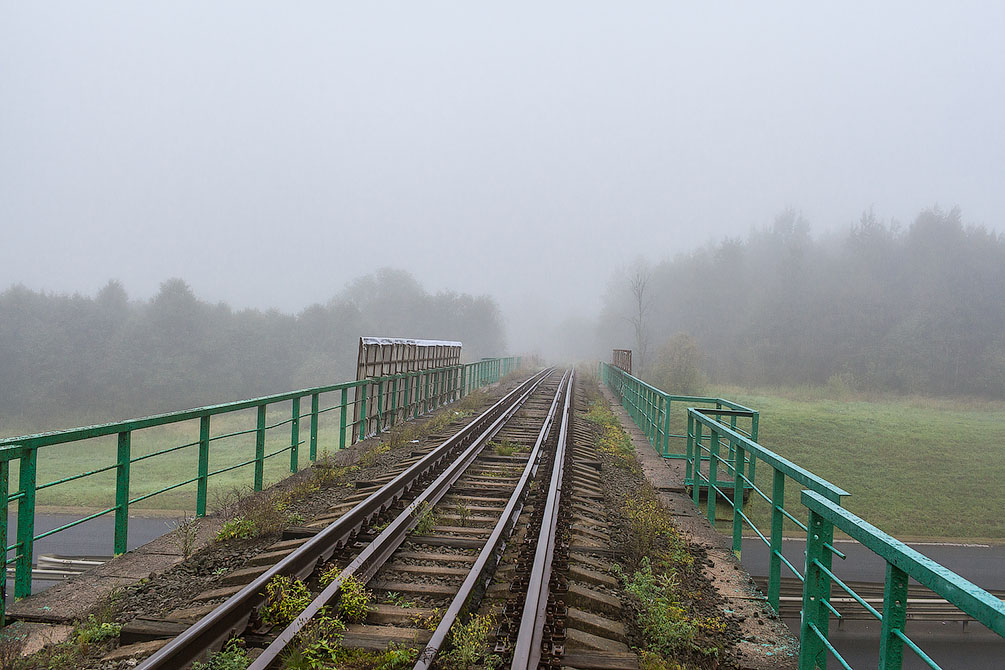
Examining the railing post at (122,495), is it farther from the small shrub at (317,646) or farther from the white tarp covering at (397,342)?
the white tarp covering at (397,342)

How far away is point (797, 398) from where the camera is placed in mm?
40188

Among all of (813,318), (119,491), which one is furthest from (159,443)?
(813,318)

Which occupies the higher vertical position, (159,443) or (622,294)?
(622,294)

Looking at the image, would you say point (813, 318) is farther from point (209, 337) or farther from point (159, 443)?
point (209, 337)

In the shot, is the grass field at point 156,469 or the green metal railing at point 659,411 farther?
the grass field at point 156,469

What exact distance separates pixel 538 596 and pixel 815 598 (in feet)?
5.35

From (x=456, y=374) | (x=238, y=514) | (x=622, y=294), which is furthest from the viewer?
(x=622, y=294)

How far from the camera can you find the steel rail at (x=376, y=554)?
10.5 feet

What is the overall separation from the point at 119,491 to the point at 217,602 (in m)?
1.78

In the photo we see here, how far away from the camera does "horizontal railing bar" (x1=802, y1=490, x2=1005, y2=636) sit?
1.70 m

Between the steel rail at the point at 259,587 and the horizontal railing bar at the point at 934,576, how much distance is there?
3268 millimetres

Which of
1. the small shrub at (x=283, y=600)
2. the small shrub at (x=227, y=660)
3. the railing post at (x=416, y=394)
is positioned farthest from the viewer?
the railing post at (x=416, y=394)

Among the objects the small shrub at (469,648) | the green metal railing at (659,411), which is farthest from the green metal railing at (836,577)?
the green metal railing at (659,411)

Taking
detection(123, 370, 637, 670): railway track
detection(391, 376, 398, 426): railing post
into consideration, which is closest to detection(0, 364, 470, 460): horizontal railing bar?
detection(123, 370, 637, 670): railway track
